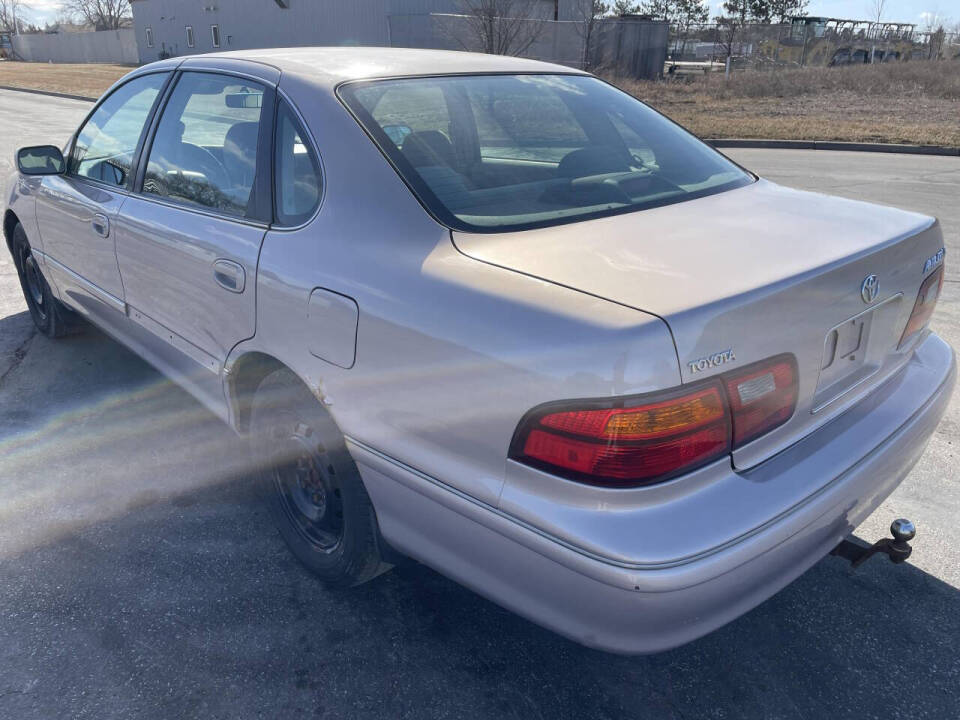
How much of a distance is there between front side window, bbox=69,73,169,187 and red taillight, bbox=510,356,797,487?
8.25 feet

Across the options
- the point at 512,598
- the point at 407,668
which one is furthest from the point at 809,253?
the point at 407,668

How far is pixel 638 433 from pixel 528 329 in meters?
0.32

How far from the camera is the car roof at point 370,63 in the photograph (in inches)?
99.7

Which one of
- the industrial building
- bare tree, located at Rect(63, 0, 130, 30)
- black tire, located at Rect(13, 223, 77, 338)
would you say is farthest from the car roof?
bare tree, located at Rect(63, 0, 130, 30)

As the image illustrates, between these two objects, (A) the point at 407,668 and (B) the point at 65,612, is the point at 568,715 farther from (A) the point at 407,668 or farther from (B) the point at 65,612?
(B) the point at 65,612

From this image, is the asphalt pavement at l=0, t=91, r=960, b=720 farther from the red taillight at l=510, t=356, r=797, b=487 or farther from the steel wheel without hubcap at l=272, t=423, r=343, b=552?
the red taillight at l=510, t=356, r=797, b=487

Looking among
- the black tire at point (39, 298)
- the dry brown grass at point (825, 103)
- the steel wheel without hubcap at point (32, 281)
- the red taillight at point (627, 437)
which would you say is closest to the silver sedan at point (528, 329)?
the red taillight at point (627, 437)

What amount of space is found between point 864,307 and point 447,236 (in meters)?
1.12

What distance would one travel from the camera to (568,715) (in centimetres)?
215

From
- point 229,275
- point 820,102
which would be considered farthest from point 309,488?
point 820,102

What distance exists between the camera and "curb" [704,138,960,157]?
43.8 feet

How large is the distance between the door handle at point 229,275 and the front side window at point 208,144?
181mm

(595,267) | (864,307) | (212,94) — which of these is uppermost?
(212,94)

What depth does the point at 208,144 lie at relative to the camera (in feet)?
9.65
